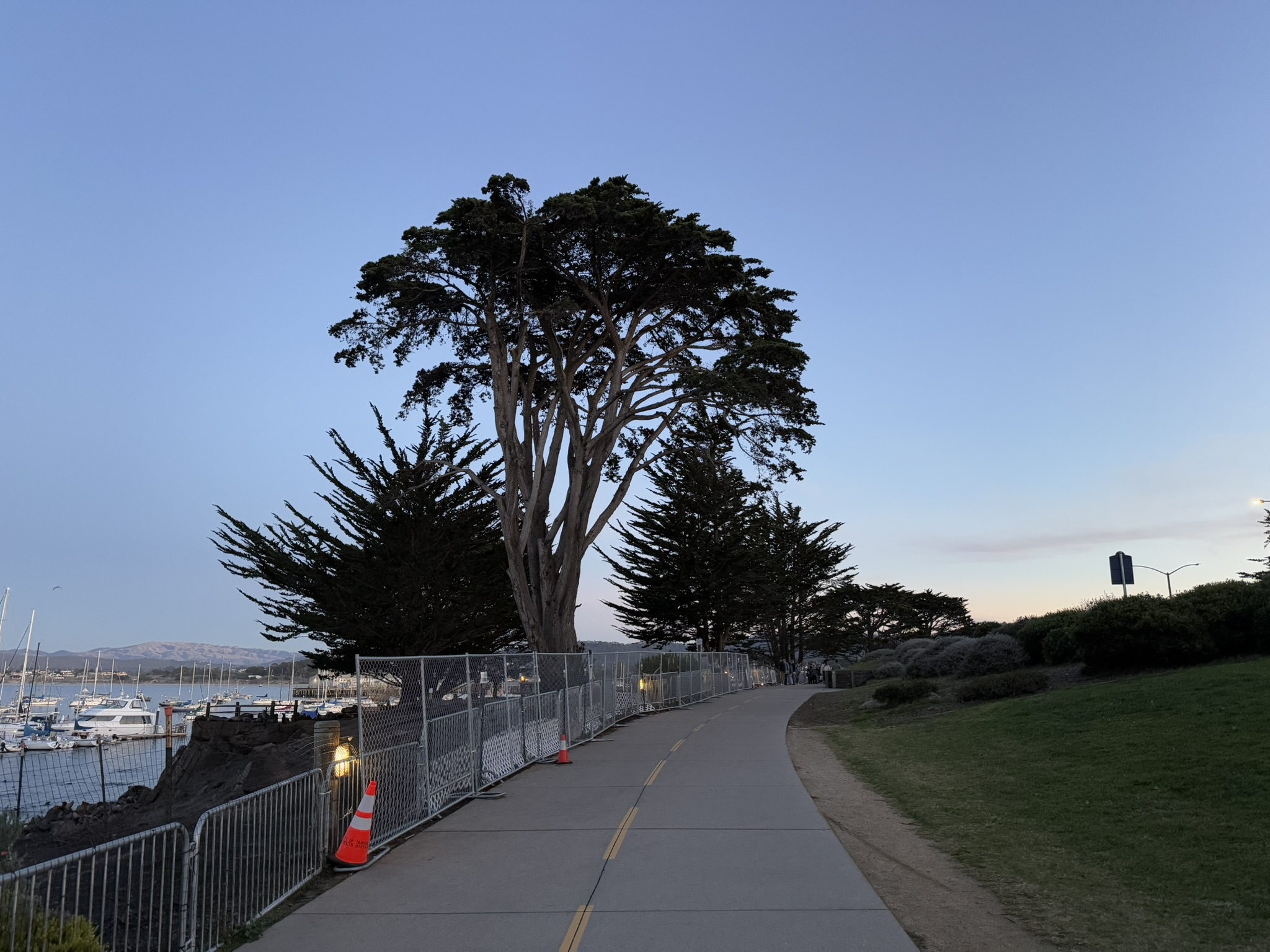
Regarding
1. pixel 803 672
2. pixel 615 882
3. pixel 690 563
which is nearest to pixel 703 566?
pixel 690 563

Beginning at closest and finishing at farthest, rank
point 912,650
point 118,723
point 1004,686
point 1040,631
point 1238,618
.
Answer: point 1238,618 → point 1004,686 → point 1040,631 → point 912,650 → point 118,723

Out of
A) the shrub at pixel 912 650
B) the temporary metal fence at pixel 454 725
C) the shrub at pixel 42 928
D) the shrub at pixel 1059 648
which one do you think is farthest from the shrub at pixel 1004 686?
the shrub at pixel 42 928

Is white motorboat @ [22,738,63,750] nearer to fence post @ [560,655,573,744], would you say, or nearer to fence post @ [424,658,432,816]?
fence post @ [560,655,573,744]

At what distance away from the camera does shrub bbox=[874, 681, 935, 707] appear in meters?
27.6

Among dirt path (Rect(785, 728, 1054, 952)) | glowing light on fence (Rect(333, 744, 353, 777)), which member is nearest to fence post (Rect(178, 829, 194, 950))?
glowing light on fence (Rect(333, 744, 353, 777))

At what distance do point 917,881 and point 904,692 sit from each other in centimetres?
1962

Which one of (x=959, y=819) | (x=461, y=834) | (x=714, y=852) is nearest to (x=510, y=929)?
(x=714, y=852)

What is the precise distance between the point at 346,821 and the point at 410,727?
1.76 metres

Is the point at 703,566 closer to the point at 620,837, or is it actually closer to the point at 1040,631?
the point at 1040,631

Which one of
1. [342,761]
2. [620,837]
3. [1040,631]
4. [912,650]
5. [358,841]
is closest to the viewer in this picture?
[358,841]

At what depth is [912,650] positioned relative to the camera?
145ft

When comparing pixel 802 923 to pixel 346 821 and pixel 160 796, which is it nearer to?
pixel 346 821

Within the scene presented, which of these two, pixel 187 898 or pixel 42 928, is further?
pixel 187 898

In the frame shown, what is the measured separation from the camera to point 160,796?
24828 millimetres
